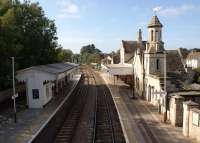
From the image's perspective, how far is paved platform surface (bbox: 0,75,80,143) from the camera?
20.5m

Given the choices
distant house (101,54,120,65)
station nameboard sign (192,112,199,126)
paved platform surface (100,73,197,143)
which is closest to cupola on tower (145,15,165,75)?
paved platform surface (100,73,197,143)

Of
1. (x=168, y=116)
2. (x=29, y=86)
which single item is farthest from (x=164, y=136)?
(x=29, y=86)

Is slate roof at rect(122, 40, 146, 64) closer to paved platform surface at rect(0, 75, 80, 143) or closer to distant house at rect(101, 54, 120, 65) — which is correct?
distant house at rect(101, 54, 120, 65)

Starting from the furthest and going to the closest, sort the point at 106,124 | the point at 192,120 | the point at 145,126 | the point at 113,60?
the point at 113,60
the point at 106,124
the point at 145,126
the point at 192,120

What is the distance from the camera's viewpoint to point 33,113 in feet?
94.9

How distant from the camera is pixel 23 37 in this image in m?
39.8

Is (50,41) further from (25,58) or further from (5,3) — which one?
(5,3)

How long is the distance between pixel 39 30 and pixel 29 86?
15.5 m

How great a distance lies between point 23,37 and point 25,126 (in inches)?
752

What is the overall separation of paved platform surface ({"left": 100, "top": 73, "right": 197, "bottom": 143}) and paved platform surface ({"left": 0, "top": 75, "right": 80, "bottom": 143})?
7299mm

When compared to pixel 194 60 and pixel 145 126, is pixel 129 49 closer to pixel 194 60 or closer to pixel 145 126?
pixel 194 60

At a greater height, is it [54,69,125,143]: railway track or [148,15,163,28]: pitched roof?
[148,15,163,28]: pitched roof

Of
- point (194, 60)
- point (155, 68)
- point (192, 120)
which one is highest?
point (194, 60)

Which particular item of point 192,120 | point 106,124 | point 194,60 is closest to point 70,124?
point 106,124
